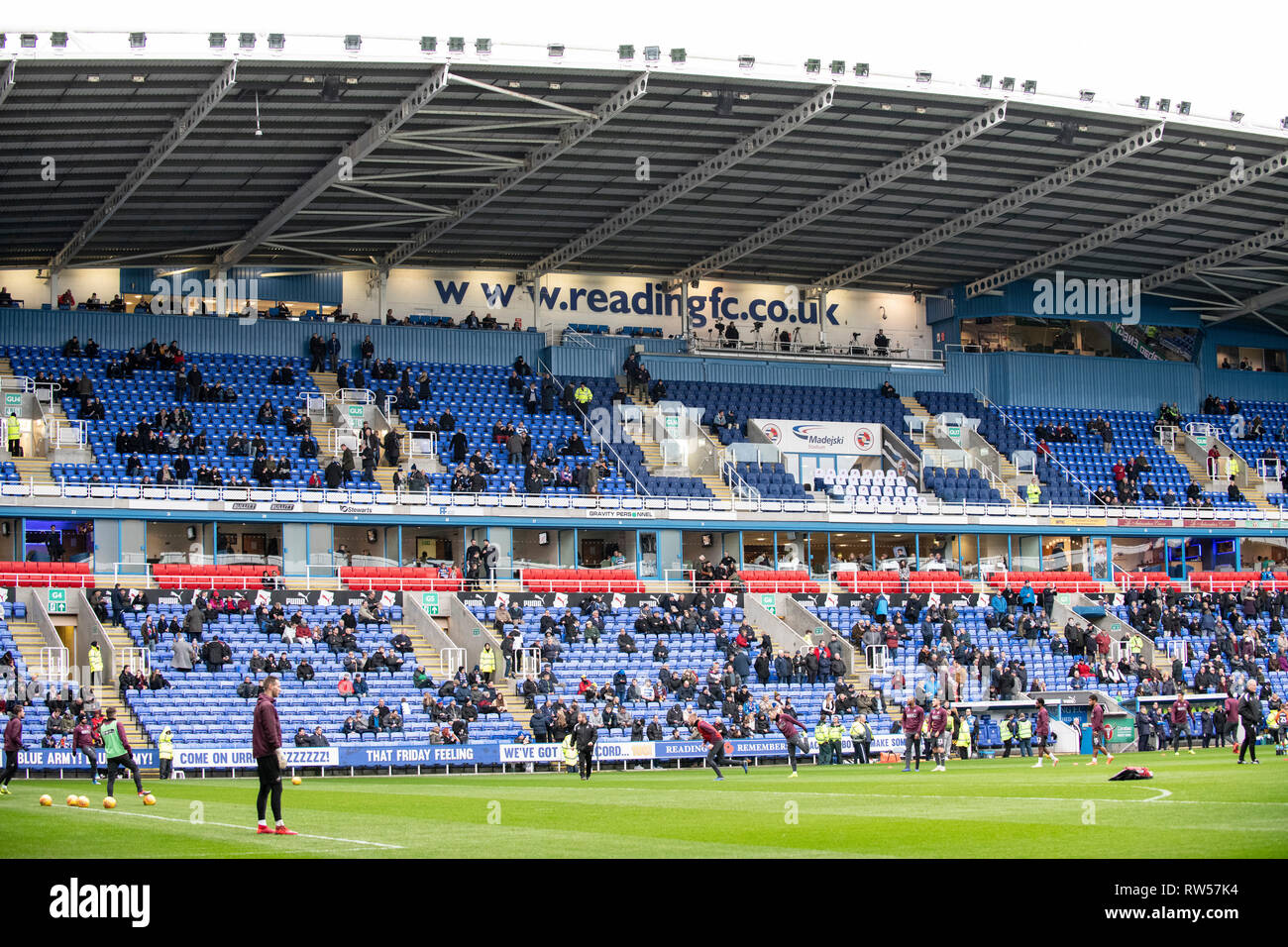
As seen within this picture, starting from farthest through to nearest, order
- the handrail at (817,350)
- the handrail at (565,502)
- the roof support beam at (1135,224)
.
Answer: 1. the handrail at (817,350)
2. the roof support beam at (1135,224)
3. the handrail at (565,502)

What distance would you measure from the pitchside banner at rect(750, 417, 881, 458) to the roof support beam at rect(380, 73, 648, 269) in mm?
12517

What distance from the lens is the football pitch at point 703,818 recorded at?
45.8 ft

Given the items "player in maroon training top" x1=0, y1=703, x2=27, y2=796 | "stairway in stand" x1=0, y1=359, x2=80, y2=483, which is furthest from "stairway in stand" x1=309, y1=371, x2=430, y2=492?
"player in maroon training top" x1=0, y1=703, x2=27, y2=796

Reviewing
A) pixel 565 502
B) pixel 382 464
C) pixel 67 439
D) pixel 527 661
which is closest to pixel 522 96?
pixel 565 502

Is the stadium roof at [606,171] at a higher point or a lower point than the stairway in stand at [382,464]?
higher

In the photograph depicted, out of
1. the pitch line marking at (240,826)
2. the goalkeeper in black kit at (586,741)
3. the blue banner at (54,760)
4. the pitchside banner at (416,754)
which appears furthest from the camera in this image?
the pitchside banner at (416,754)

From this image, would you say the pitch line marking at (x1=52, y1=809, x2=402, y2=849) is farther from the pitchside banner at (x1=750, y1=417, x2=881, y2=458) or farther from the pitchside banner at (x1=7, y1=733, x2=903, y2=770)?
the pitchside banner at (x1=750, y1=417, x2=881, y2=458)

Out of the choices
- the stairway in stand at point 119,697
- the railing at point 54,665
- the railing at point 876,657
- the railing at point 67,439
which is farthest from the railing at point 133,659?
the railing at point 876,657

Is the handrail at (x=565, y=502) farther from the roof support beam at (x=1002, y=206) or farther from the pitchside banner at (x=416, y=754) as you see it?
the pitchside banner at (x=416, y=754)

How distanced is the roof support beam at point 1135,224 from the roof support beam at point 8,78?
34.5 m

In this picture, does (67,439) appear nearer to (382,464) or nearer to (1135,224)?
(382,464)

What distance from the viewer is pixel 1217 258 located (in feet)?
197

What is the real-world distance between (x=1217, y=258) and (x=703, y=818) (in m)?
47.6
